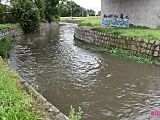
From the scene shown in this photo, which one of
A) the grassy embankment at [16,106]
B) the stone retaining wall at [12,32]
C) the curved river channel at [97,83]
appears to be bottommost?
the curved river channel at [97,83]

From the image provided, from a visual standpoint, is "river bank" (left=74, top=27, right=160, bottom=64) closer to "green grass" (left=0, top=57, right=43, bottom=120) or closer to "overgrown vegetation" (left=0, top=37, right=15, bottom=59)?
"overgrown vegetation" (left=0, top=37, right=15, bottom=59)

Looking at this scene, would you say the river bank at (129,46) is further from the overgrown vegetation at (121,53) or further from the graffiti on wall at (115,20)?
the graffiti on wall at (115,20)

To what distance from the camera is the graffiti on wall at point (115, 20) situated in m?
18.1

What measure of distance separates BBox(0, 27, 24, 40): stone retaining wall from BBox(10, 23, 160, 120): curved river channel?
684 cm

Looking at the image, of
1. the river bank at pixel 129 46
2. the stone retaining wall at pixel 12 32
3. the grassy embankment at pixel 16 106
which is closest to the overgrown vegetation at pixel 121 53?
the river bank at pixel 129 46

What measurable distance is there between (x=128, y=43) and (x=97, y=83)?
4852mm

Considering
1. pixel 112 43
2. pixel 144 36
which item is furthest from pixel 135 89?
pixel 112 43

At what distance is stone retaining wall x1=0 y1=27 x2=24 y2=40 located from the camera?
17.8 metres

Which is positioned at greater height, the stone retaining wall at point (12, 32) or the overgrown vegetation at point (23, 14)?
the overgrown vegetation at point (23, 14)

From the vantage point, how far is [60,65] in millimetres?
9938

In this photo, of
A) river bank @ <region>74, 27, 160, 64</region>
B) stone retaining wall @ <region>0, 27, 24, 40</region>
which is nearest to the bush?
stone retaining wall @ <region>0, 27, 24, 40</region>

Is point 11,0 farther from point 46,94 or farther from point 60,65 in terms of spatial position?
point 46,94

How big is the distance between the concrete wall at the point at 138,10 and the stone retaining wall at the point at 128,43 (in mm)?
3872

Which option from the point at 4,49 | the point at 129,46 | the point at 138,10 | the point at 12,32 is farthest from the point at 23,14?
the point at 129,46
